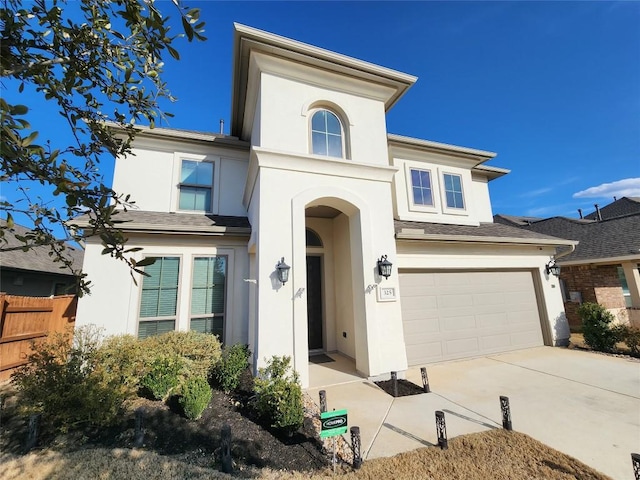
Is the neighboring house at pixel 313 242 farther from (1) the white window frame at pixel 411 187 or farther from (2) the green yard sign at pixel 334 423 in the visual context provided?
(2) the green yard sign at pixel 334 423

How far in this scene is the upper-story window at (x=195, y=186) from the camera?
27.2 feet

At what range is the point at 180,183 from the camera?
825 cm

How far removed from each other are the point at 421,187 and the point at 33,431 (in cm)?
1079

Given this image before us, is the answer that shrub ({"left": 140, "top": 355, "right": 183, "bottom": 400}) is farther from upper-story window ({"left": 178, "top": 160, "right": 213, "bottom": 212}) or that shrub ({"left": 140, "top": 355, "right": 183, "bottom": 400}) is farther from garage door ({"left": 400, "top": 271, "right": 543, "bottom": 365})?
garage door ({"left": 400, "top": 271, "right": 543, "bottom": 365})

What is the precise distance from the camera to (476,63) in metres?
8.77

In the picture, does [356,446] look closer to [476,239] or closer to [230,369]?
[230,369]

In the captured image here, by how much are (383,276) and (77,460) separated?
577cm

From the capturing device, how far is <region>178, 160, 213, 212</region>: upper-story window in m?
8.29

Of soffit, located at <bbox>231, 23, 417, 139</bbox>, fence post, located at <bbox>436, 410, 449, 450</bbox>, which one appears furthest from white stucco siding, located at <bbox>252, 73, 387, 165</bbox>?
fence post, located at <bbox>436, 410, 449, 450</bbox>

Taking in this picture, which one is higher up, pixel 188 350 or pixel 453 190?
pixel 453 190

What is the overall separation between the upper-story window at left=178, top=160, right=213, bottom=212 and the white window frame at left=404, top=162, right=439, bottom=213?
667 centimetres

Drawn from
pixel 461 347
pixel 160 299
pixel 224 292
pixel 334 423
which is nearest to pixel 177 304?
pixel 160 299

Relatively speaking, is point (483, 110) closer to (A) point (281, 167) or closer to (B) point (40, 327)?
(A) point (281, 167)

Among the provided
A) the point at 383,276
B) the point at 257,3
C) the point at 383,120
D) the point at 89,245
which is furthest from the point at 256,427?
the point at 257,3
